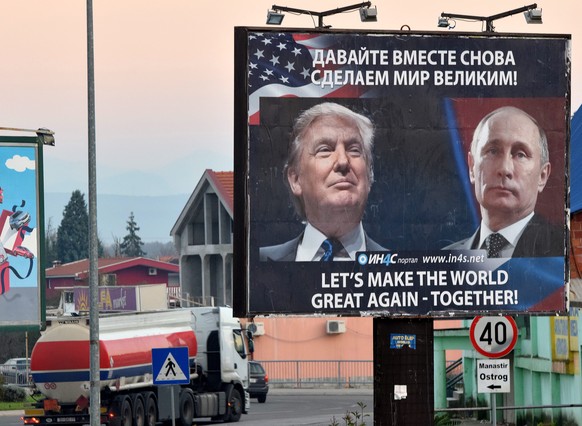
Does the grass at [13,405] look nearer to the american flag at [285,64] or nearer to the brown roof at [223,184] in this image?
the brown roof at [223,184]

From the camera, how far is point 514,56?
2112cm

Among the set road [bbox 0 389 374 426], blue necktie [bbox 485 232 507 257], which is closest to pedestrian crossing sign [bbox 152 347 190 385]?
road [bbox 0 389 374 426]

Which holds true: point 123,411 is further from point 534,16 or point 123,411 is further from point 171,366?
point 534,16

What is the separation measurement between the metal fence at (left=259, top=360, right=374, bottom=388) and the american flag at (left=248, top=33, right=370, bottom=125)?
47251 mm

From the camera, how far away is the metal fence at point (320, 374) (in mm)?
67875

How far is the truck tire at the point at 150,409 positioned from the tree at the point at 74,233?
512 feet

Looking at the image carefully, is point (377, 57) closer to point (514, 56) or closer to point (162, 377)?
point (514, 56)

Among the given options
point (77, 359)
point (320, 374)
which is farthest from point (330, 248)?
point (320, 374)

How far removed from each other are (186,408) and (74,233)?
15845 cm

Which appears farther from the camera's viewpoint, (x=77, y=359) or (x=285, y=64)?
(x=77, y=359)

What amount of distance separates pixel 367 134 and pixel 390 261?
1831 mm

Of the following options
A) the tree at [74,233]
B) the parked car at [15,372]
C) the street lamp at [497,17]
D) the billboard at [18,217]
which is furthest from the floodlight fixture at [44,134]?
the tree at [74,233]

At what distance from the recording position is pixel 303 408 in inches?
1966

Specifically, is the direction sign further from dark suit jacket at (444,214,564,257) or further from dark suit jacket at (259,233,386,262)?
dark suit jacket at (259,233,386,262)
